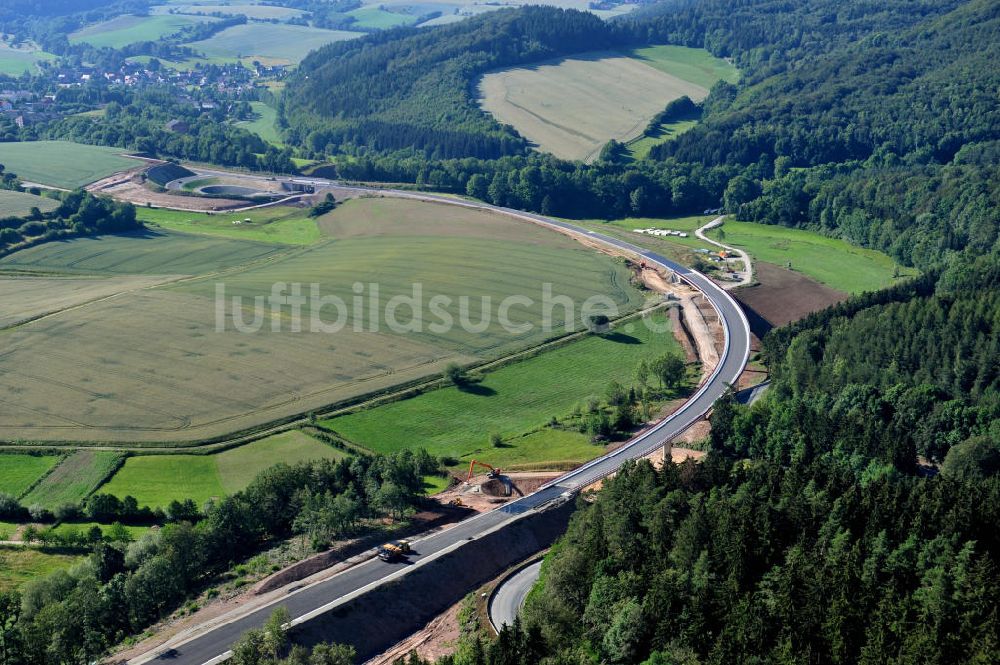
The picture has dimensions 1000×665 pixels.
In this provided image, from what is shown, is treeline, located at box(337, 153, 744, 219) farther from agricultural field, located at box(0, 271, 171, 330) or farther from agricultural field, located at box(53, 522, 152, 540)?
agricultural field, located at box(53, 522, 152, 540)

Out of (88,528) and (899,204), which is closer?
(88,528)

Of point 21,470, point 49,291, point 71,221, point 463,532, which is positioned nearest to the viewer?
point 463,532

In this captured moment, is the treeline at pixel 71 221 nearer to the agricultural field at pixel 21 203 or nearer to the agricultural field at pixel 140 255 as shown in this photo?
the agricultural field at pixel 21 203

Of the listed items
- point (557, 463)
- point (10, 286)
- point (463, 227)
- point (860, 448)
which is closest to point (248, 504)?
point (557, 463)

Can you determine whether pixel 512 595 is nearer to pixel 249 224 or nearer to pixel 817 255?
pixel 817 255

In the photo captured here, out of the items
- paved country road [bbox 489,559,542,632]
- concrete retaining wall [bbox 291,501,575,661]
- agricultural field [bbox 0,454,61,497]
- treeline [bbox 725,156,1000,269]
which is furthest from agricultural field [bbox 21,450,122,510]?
treeline [bbox 725,156,1000,269]

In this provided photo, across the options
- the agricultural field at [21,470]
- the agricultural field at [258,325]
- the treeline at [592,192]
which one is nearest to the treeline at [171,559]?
the agricultural field at [21,470]

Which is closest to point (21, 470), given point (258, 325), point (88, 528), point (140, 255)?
point (88, 528)
